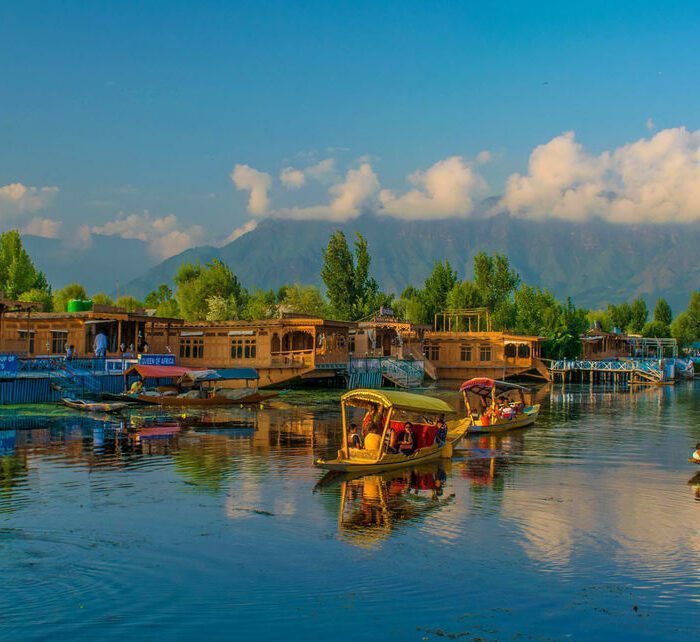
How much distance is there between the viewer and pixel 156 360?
4997 cm

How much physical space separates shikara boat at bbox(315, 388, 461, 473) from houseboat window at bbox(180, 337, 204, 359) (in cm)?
3675

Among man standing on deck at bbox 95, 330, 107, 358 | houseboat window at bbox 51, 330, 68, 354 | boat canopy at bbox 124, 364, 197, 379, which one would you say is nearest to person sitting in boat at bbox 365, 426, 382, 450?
boat canopy at bbox 124, 364, 197, 379

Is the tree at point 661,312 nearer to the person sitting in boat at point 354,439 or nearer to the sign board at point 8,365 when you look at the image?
the sign board at point 8,365

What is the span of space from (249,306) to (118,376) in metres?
49.1

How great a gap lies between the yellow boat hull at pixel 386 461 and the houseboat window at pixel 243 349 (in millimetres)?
34100

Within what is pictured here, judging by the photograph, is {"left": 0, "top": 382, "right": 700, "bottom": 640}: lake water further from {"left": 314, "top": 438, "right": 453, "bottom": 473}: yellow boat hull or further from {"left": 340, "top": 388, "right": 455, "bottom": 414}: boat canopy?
{"left": 340, "top": 388, "right": 455, "bottom": 414}: boat canopy

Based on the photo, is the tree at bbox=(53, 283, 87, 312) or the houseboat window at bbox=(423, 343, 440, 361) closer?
the houseboat window at bbox=(423, 343, 440, 361)

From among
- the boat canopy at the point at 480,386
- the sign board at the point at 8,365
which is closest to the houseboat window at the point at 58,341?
the sign board at the point at 8,365

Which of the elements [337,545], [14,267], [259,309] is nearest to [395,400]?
[337,545]

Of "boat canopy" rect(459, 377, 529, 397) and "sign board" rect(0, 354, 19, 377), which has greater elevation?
"sign board" rect(0, 354, 19, 377)

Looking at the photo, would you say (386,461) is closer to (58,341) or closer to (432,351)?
(58,341)

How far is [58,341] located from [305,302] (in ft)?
141

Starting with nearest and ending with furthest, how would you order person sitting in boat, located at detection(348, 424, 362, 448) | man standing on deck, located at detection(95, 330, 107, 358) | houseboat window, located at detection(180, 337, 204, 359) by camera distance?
person sitting in boat, located at detection(348, 424, 362, 448) < man standing on deck, located at detection(95, 330, 107, 358) < houseboat window, located at detection(180, 337, 204, 359)

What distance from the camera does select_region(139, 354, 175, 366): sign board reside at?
160 ft
